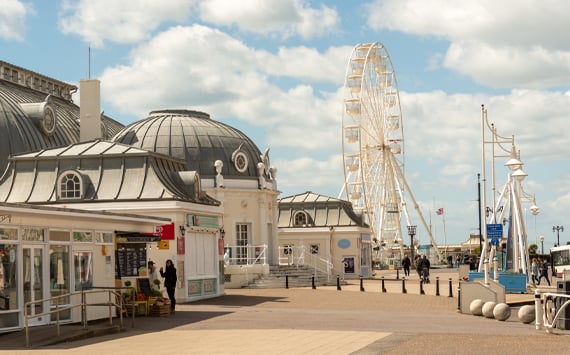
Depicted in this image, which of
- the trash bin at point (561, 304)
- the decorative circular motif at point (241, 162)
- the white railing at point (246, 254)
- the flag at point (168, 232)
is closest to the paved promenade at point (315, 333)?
the trash bin at point (561, 304)

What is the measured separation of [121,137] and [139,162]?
15.1 m

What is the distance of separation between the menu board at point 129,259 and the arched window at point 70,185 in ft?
21.7

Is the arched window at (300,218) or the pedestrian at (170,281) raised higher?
the arched window at (300,218)

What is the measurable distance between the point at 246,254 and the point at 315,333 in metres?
29.6

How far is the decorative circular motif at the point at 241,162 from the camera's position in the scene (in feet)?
166

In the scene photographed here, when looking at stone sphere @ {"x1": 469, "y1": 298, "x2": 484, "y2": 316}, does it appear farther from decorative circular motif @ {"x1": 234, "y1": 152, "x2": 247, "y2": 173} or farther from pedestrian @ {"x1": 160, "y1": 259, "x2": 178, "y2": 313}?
decorative circular motif @ {"x1": 234, "y1": 152, "x2": 247, "y2": 173}

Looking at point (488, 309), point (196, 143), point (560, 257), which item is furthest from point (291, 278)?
point (560, 257)

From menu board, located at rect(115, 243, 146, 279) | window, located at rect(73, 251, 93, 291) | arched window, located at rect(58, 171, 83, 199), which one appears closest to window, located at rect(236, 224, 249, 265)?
arched window, located at rect(58, 171, 83, 199)

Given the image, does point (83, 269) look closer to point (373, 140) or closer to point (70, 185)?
point (70, 185)

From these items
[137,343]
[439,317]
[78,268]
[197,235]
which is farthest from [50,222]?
[197,235]

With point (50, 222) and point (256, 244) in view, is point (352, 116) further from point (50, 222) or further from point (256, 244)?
point (50, 222)

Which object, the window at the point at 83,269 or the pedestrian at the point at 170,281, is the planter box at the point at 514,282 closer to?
the pedestrian at the point at 170,281

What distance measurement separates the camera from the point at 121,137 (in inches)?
2000

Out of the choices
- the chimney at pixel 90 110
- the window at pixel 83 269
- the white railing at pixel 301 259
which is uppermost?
the chimney at pixel 90 110
